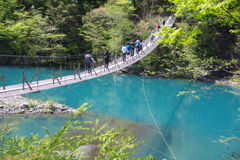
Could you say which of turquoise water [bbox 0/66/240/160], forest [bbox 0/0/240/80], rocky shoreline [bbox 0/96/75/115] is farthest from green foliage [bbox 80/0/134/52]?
rocky shoreline [bbox 0/96/75/115]

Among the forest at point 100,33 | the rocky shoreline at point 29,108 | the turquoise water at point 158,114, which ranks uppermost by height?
the forest at point 100,33

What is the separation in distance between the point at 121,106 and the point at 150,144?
11.2 feet

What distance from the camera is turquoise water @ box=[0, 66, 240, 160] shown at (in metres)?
5.30

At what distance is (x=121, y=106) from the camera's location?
340 inches

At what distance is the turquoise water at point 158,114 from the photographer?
5301mm

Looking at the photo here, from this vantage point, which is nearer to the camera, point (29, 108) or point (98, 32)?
point (29, 108)

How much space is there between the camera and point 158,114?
26.0 feet

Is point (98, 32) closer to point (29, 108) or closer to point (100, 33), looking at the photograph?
point (100, 33)

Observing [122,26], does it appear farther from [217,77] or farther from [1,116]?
[1,116]

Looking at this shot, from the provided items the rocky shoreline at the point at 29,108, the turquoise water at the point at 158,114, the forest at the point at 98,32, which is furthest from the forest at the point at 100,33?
the rocky shoreline at the point at 29,108

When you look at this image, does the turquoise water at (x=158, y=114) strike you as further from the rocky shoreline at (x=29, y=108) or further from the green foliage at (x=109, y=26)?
the green foliage at (x=109, y=26)

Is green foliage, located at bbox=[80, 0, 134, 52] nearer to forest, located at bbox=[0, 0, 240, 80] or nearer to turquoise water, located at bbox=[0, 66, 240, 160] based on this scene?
forest, located at bbox=[0, 0, 240, 80]

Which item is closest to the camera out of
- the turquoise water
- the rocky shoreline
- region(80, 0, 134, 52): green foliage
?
the turquoise water

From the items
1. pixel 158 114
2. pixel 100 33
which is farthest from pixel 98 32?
pixel 158 114
